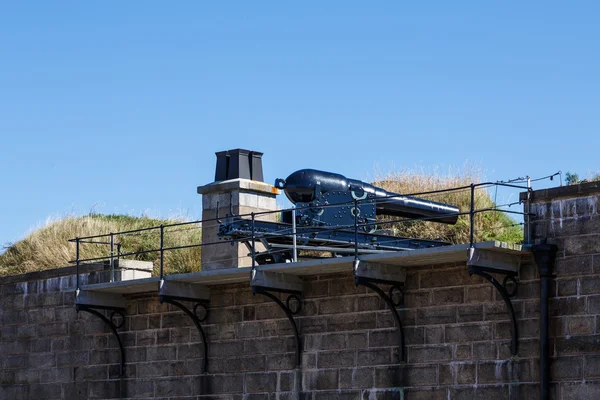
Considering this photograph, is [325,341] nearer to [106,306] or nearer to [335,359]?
[335,359]

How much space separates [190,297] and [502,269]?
587cm

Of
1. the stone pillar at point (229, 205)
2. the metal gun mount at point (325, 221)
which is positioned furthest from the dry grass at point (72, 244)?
the metal gun mount at point (325, 221)

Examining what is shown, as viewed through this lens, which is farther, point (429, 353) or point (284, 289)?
point (284, 289)

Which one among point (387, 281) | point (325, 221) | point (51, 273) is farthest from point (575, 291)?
point (51, 273)

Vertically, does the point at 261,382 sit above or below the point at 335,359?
below

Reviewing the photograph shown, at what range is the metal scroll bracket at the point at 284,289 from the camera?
18.0 meters

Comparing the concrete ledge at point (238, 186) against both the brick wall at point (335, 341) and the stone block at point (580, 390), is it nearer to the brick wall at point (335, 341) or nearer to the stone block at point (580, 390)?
the brick wall at point (335, 341)

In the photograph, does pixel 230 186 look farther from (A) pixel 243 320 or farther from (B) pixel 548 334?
(B) pixel 548 334

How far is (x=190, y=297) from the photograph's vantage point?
64.4 feet

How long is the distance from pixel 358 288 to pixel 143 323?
15.6 feet

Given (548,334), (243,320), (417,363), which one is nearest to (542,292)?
(548,334)

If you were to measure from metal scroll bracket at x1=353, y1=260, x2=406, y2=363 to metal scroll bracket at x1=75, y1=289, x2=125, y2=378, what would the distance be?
568cm

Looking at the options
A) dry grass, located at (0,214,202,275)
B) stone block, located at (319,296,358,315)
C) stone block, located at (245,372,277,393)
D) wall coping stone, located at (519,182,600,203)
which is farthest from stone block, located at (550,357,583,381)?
dry grass, located at (0,214,202,275)

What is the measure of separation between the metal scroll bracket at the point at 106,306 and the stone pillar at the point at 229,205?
1.81 meters
